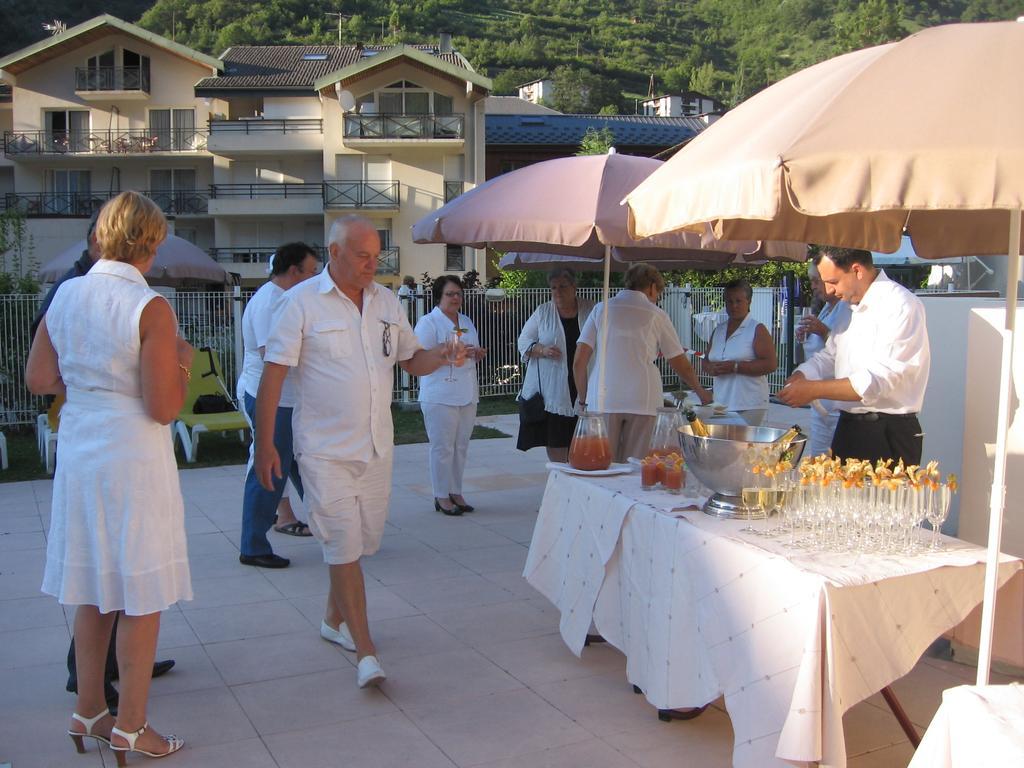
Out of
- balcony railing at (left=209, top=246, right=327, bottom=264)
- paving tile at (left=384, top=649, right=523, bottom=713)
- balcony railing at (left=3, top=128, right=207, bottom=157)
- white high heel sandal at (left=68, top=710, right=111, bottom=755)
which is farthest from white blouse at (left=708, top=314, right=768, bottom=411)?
balcony railing at (left=3, top=128, right=207, bottom=157)

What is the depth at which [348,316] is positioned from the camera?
4016 millimetres

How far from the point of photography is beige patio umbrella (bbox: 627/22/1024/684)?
7.56ft

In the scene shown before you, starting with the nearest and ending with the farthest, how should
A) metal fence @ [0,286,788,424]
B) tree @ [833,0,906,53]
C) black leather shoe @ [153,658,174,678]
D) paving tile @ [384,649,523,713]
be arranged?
paving tile @ [384,649,523,713] → black leather shoe @ [153,658,174,678] → metal fence @ [0,286,788,424] → tree @ [833,0,906,53]

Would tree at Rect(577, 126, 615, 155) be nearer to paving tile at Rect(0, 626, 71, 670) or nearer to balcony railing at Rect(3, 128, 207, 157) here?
balcony railing at Rect(3, 128, 207, 157)

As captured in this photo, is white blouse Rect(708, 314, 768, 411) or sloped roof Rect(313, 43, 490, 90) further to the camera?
sloped roof Rect(313, 43, 490, 90)

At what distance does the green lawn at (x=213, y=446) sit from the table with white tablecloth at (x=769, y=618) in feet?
21.6

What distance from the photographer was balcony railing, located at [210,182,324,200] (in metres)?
34.2

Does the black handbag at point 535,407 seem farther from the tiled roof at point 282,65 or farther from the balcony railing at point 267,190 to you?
the tiled roof at point 282,65

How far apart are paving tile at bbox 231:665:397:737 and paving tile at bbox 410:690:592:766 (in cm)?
25

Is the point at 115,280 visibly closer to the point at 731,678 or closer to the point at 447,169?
the point at 731,678

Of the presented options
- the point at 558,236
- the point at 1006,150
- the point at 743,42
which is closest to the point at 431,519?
the point at 558,236

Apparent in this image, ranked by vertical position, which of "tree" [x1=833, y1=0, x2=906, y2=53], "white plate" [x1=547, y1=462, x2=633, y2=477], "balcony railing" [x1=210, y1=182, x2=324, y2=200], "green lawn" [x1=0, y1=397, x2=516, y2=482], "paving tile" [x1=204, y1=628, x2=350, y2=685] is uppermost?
"tree" [x1=833, y1=0, x2=906, y2=53]

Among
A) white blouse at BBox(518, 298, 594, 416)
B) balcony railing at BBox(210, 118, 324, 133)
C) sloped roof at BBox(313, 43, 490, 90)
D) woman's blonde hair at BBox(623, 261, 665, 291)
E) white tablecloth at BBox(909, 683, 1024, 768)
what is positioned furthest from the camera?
balcony railing at BBox(210, 118, 324, 133)

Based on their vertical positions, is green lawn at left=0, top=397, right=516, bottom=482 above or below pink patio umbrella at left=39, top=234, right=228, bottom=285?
below
